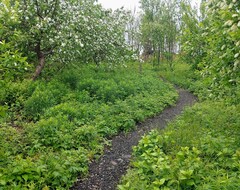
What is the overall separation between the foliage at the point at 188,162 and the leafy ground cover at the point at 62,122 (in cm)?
157

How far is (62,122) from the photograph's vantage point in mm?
7789

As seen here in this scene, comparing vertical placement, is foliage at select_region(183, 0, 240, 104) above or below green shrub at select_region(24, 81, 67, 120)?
above

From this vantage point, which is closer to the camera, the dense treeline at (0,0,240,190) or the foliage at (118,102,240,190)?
the foliage at (118,102,240,190)

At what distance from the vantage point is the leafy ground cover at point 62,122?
536 centimetres

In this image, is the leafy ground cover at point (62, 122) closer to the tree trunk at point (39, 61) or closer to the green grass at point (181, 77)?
the tree trunk at point (39, 61)

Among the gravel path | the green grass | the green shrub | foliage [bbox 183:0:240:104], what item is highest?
the green grass

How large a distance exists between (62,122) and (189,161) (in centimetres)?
427

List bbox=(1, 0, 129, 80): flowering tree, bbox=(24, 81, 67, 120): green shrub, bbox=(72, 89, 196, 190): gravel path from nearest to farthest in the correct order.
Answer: bbox=(72, 89, 196, 190): gravel path → bbox=(24, 81, 67, 120): green shrub → bbox=(1, 0, 129, 80): flowering tree

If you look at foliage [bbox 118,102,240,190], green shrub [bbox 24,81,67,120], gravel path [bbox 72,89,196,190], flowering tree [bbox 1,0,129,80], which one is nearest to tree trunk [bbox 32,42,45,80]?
flowering tree [bbox 1,0,129,80]

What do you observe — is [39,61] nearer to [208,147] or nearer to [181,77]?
[208,147]

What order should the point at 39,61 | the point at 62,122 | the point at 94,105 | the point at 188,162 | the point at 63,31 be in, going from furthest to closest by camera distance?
the point at 39,61
the point at 63,31
the point at 94,105
the point at 62,122
the point at 188,162

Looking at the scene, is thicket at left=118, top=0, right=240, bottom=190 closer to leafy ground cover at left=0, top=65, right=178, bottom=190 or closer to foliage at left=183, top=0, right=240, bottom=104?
Answer: foliage at left=183, top=0, right=240, bottom=104

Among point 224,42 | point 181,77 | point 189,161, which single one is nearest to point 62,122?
point 189,161

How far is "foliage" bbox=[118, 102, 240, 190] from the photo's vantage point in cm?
468
